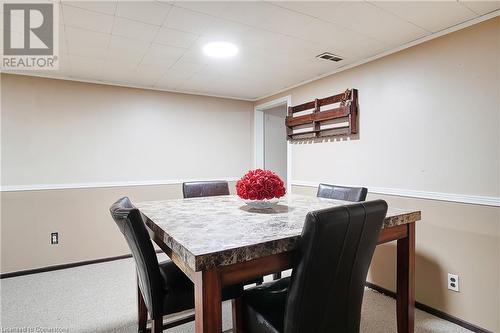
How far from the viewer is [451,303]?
6.71 ft

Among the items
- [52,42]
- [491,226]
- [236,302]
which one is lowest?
[236,302]

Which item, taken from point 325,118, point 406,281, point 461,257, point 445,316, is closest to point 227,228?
Answer: point 406,281

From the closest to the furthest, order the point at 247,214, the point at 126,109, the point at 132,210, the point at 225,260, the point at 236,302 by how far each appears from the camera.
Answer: the point at 225,260
the point at 132,210
the point at 236,302
the point at 247,214
the point at 126,109

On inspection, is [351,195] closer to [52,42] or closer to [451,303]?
[451,303]

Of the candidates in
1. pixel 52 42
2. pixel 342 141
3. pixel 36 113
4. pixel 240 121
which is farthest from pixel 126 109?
pixel 342 141

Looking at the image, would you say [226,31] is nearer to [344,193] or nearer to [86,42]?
[86,42]

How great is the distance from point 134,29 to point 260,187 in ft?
4.75

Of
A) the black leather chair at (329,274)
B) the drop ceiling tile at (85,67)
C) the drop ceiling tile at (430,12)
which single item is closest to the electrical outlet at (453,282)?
the black leather chair at (329,274)

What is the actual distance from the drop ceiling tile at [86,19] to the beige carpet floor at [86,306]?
83.3 inches

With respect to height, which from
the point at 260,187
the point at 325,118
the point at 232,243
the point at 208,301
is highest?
the point at 325,118

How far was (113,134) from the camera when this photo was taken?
11.2 feet

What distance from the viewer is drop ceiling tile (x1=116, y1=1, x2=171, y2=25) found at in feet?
5.55

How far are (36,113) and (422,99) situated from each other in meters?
3.72

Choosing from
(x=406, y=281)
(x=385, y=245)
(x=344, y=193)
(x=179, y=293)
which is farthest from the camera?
(x=385, y=245)
